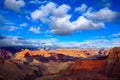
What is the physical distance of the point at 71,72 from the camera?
414ft

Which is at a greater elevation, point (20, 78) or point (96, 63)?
point (96, 63)

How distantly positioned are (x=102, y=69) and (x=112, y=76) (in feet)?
35.0

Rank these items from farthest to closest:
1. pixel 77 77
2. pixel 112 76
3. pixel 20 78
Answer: pixel 20 78 < pixel 77 77 < pixel 112 76

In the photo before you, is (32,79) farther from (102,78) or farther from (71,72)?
(102,78)

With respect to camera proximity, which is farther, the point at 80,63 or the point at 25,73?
the point at 25,73

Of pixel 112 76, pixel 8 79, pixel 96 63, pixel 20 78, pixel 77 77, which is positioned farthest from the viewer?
pixel 20 78

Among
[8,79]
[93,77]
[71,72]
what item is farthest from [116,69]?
[8,79]

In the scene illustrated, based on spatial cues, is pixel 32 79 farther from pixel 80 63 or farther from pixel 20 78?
pixel 80 63

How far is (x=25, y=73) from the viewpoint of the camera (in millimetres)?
193250

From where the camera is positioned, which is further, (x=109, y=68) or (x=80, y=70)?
(x=80, y=70)

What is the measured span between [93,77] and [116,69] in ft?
35.6

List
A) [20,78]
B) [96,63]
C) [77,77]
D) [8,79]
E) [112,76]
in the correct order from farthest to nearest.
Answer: [20,78]
[8,79]
[96,63]
[77,77]
[112,76]

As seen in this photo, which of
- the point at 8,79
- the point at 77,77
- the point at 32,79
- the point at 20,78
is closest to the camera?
the point at 77,77

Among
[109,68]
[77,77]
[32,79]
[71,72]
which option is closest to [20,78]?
[32,79]
